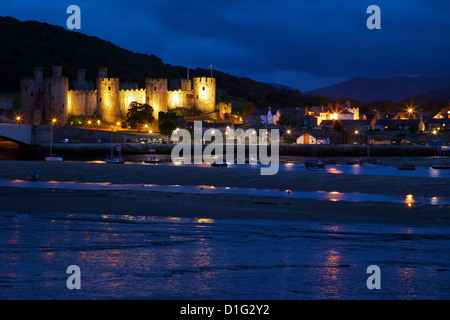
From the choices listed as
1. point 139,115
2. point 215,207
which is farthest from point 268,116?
point 215,207

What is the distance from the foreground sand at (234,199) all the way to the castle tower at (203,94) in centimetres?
5203

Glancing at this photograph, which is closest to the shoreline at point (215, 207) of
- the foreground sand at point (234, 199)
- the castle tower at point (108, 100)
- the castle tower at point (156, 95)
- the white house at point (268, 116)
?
the foreground sand at point (234, 199)

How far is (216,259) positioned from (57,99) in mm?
69088

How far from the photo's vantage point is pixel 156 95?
7550 cm

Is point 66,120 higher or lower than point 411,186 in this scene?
higher

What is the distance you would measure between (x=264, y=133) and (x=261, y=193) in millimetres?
47769

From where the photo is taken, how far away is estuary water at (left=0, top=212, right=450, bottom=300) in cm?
687

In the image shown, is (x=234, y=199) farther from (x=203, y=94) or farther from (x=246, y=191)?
(x=203, y=94)

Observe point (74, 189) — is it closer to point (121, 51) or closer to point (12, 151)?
point (12, 151)

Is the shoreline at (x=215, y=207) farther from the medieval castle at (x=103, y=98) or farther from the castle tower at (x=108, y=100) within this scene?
the medieval castle at (x=103, y=98)

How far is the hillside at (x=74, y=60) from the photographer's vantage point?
11975 centimetres

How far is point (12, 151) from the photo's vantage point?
52594 mm
